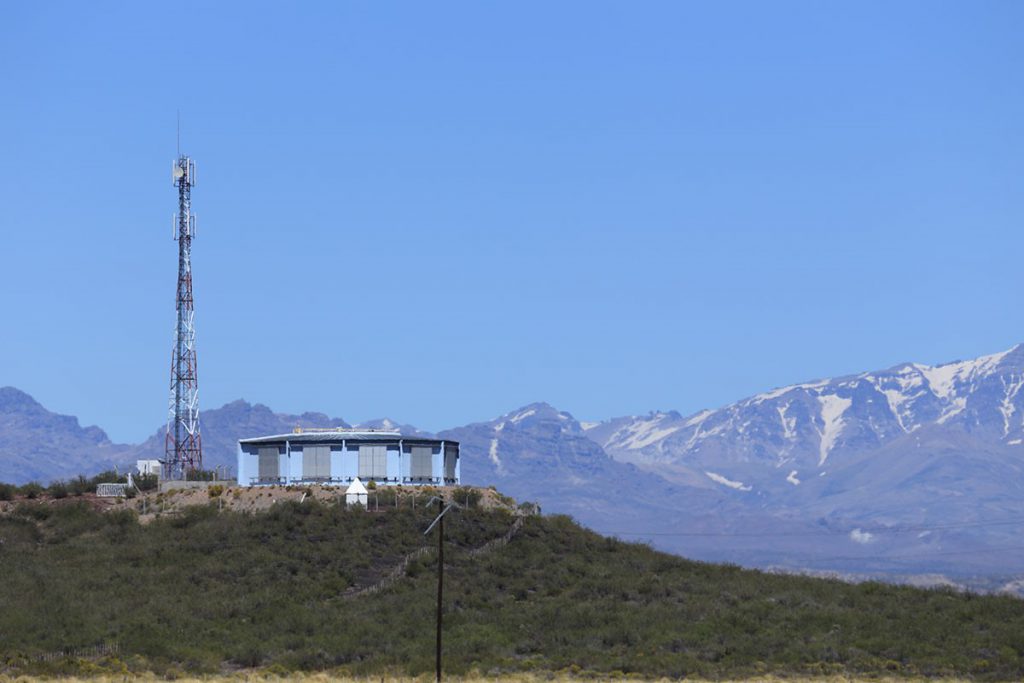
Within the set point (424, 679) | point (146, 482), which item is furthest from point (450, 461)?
point (424, 679)

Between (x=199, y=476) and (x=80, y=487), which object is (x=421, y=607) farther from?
(x=199, y=476)

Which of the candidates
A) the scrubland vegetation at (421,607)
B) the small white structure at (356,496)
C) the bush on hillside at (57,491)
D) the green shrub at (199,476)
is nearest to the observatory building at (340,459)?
the small white structure at (356,496)

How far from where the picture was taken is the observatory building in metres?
106

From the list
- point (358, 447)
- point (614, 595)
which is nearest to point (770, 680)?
point (614, 595)

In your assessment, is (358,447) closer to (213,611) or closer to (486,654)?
(213,611)

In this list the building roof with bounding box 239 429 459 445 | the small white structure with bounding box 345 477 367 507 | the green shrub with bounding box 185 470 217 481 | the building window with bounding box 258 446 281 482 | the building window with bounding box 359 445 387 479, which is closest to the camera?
the small white structure with bounding box 345 477 367 507

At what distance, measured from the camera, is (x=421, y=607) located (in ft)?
Result: 274

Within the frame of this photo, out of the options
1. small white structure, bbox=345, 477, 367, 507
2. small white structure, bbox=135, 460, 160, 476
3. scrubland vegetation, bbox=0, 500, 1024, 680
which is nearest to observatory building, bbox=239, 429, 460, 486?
small white structure, bbox=345, 477, 367, 507

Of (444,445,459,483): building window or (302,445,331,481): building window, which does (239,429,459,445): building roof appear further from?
(444,445,459,483): building window

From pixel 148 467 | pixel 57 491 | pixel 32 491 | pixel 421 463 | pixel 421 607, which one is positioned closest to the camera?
pixel 421 607

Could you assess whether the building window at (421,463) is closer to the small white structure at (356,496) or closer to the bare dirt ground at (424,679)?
the small white structure at (356,496)

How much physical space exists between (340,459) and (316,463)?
5.12 ft

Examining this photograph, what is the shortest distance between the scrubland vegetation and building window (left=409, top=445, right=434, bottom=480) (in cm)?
711

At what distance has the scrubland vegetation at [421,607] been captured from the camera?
74438mm
